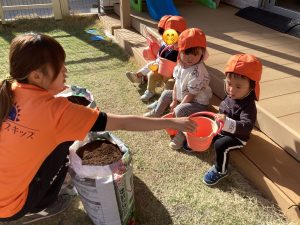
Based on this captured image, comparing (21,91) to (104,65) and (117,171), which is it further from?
(104,65)

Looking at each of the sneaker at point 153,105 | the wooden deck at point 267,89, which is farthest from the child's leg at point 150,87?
the wooden deck at point 267,89

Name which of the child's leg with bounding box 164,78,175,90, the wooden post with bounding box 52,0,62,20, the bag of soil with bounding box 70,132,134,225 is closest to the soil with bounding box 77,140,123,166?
the bag of soil with bounding box 70,132,134,225

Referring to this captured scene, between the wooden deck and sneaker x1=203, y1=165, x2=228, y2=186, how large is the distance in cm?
20

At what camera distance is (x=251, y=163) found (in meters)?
2.28

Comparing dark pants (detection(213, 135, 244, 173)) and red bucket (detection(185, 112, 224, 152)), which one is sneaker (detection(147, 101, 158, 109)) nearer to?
red bucket (detection(185, 112, 224, 152))

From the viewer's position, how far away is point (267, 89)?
2721 mm

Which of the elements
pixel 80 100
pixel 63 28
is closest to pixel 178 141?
pixel 80 100

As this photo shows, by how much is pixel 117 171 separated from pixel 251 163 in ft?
3.36

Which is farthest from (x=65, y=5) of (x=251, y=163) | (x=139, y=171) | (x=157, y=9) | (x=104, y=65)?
(x=251, y=163)

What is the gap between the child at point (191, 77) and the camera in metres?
2.46

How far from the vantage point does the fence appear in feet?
18.6

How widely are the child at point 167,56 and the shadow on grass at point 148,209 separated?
1.22 meters

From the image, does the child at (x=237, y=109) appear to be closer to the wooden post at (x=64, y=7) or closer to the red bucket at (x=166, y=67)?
the red bucket at (x=166, y=67)

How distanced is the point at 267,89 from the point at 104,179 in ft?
5.45
